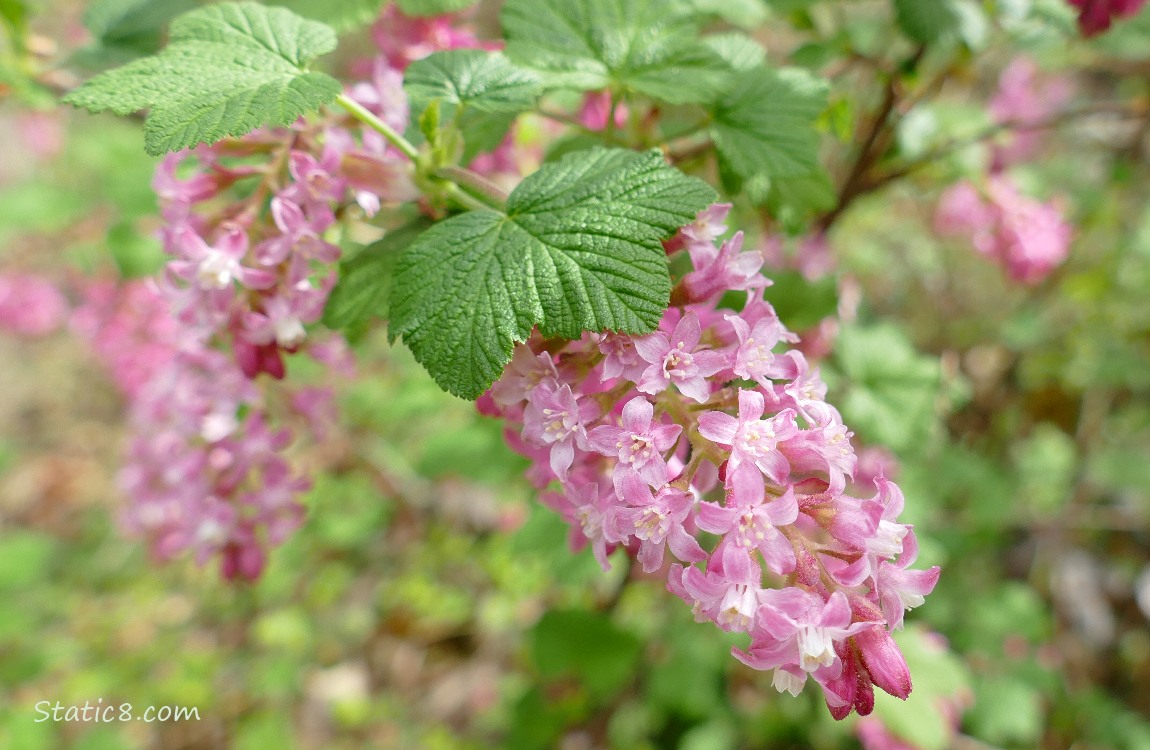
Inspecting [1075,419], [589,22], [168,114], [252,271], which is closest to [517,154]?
[589,22]

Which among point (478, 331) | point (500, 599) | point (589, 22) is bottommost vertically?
point (500, 599)

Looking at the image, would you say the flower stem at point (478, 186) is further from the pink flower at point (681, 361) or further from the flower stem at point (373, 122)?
the pink flower at point (681, 361)

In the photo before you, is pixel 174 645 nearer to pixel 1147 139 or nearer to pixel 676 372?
pixel 676 372

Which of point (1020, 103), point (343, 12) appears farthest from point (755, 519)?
point (1020, 103)

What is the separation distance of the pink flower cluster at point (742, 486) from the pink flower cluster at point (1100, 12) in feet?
3.59

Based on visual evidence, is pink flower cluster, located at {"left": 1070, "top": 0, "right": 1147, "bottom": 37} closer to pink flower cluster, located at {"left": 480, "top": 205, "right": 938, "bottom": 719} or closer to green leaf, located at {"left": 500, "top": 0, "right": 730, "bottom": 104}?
green leaf, located at {"left": 500, "top": 0, "right": 730, "bottom": 104}

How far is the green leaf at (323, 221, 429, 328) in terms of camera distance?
1029 millimetres

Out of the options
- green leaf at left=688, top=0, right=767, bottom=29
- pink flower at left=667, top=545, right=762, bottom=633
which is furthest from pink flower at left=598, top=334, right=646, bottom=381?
green leaf at left=688, top=0, right=767, bottom=29

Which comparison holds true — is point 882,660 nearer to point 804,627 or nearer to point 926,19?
point 804,627

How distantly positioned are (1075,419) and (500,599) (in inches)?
125

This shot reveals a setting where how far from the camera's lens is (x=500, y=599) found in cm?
349

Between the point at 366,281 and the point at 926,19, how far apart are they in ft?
3.83

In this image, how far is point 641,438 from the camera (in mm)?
788

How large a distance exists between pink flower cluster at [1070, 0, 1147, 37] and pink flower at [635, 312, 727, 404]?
48.7 inches
